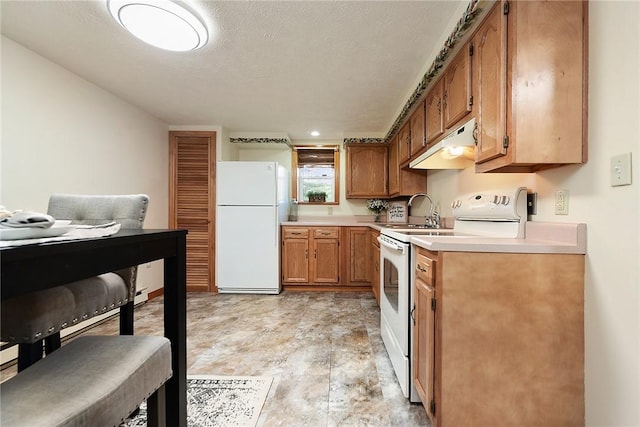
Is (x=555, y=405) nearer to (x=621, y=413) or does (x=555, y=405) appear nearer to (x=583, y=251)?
(x=621, y=413)

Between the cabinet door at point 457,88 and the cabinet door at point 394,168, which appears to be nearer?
the cabinet door at point 457,88

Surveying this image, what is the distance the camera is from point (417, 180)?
10.8ft

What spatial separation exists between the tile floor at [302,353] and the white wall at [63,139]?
1205 millimetres

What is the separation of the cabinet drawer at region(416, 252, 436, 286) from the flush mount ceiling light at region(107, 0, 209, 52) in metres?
1.86

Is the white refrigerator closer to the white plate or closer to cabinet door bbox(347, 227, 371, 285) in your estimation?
cabinet door bbox(347, 227, 371, 285)

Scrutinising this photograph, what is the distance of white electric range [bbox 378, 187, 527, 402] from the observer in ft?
4.89

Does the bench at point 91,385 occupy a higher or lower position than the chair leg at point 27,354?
higher

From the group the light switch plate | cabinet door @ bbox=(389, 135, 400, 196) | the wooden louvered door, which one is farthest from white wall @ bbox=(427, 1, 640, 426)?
the wooden louvered door

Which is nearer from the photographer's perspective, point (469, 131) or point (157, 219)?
point (469, 131)

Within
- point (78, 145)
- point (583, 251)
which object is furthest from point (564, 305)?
point (78, 145)

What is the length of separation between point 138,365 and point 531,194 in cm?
187

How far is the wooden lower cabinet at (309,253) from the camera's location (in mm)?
3711

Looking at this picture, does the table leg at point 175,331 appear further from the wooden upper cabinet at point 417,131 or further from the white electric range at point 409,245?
the wooden upper cabinet at point 417,131

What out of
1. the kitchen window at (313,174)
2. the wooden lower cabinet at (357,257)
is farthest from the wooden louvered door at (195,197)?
the wooden lower cabinet at (357,257)
